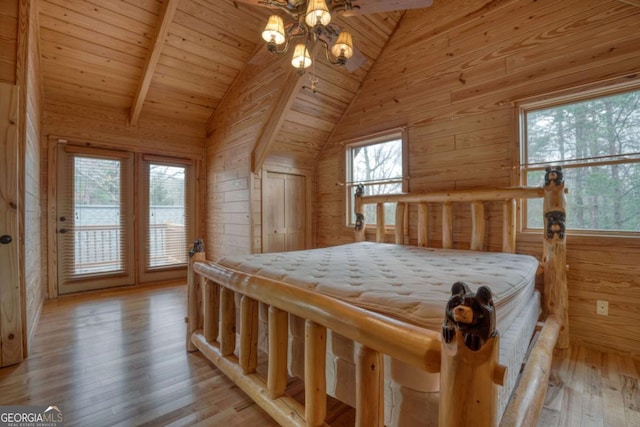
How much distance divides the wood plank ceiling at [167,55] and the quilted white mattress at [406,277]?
1.88 metres

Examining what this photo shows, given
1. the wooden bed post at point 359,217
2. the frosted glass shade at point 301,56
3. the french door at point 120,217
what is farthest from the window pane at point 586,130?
the french door at point 120,217

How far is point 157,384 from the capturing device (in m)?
1.76

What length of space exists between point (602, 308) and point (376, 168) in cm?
260

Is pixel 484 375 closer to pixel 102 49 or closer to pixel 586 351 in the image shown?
pixel 586 351

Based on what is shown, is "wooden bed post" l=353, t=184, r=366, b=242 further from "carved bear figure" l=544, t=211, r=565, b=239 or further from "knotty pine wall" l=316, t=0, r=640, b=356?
"carved bear figure" l=544, t=211, r=565, b=239

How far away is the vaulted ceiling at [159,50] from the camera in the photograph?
298 centimetres

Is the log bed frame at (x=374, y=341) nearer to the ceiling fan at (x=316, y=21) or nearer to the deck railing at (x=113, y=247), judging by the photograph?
the ceiling fan at (x=316, y=21)

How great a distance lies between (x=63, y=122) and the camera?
365 centimetres

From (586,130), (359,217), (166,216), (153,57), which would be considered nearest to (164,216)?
(166,216)

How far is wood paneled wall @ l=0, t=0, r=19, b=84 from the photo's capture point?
1.99m

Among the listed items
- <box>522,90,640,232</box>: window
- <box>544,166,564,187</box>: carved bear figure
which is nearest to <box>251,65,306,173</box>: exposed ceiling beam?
<box>522,90,640,232</box>: window

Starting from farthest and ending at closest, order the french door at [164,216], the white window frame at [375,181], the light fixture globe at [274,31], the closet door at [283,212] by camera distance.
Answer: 1. the french door at [164,216]
2. the closet door at [283,212]
3. the white window frame at [375,181]
4. the light fixture globe at [274,31]
